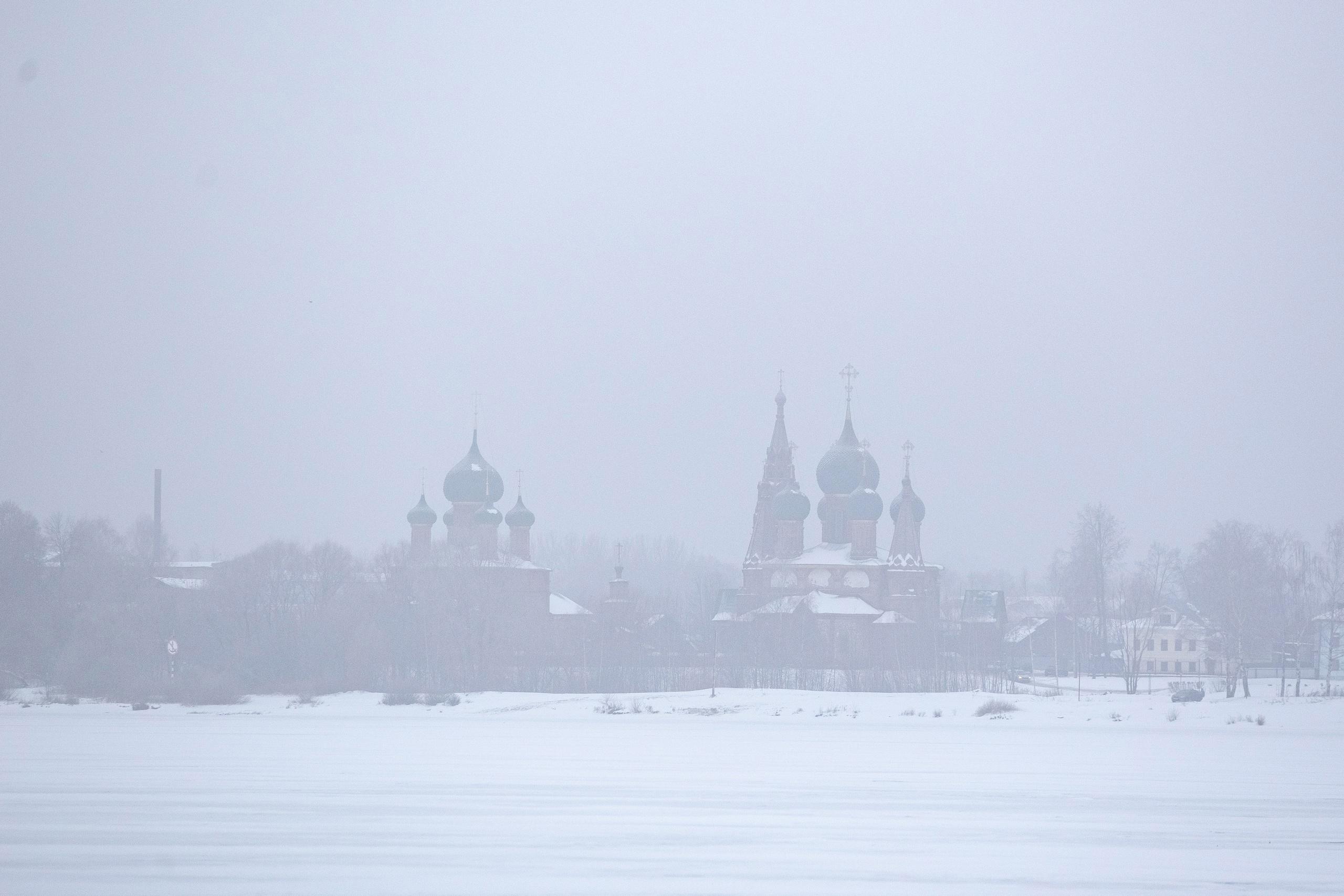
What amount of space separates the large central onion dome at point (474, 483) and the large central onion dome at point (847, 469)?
1420 centimetres

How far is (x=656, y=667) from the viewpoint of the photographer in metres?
58.9

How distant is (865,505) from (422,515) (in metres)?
19.6

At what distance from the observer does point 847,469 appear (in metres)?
71.7

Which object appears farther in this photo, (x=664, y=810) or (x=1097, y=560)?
(x=1097, y=560)

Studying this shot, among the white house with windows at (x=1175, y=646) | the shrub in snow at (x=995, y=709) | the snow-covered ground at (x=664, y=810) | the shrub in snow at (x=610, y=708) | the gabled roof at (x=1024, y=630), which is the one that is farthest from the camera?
the gabled roof at (x=1024, y=630)

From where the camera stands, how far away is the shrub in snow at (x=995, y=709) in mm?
40000

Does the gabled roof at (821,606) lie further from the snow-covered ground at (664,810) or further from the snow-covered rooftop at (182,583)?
the snow-covered ground at (664,810)

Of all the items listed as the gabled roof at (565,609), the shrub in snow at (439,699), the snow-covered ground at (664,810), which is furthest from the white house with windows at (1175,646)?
the snow-covered ground at (664,810)

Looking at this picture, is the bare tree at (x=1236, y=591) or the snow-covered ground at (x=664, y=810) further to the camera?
the bare tree at (x=1236, y=591)

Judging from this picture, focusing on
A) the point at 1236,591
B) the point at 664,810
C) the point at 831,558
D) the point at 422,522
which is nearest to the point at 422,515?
the point at 422,522

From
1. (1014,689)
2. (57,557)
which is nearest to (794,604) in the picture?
(1014,689)

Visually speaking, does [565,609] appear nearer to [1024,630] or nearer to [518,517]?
[518,517]

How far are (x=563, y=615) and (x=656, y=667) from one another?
12948 millimetres

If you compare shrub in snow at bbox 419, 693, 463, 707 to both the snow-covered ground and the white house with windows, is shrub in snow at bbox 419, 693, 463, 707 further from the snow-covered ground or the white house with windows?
the white house with windows
